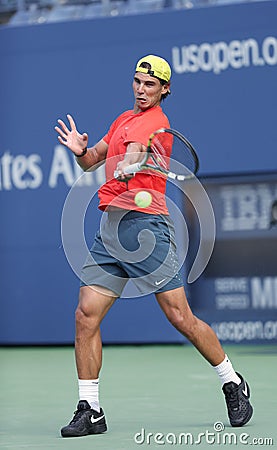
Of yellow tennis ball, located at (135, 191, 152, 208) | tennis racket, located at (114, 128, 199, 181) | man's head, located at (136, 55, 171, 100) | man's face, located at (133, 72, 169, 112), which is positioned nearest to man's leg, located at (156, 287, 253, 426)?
yellow tennis ball, located at (135, 191, 152, 208)

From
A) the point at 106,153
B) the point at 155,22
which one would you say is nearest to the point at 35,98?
the point at 155,22

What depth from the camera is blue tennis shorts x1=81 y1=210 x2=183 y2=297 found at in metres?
5.39

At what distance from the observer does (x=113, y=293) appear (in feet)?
17.8

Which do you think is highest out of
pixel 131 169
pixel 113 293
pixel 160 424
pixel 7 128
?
pixel 7 128

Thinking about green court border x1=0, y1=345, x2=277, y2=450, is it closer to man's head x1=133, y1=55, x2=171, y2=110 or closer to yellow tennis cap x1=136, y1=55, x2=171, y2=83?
man's head x1=133, y1=55, x2=171, y2=110

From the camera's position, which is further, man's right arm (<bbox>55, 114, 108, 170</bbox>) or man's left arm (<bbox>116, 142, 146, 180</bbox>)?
man's right arm (<bbox>55, 114, 108, 170</bbox>)

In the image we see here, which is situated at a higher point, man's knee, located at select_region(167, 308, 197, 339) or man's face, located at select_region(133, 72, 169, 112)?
man's face, located at select_region(133, 72, 169, 112)

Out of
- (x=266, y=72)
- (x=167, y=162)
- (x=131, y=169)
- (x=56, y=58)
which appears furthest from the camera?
(x=56, y=58)

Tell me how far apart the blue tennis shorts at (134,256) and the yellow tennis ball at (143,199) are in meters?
0.12

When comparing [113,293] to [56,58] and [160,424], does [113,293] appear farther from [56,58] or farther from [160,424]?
[56,58]

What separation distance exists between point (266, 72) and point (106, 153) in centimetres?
413

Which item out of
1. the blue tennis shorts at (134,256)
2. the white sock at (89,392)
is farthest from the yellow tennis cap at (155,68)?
the white sock at (89,392)

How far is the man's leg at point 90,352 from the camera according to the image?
5.36 meters

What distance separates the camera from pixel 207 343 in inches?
214
